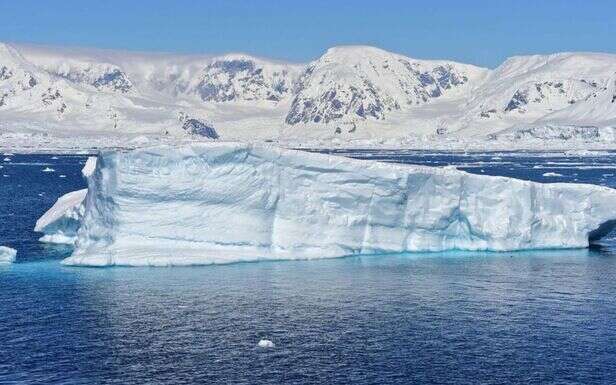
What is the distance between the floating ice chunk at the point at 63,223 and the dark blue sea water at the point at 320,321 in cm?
316

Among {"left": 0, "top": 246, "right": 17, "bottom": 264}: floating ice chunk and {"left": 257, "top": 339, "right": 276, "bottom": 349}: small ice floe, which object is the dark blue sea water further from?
{"left": 0, "top": 246, "right": 17, "bottom": 264}: floating ice chunk

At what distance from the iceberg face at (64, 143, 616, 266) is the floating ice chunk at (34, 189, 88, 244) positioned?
4223 mm

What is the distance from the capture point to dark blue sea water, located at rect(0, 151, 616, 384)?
27.7 m

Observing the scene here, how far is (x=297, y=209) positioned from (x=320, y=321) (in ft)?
44.9

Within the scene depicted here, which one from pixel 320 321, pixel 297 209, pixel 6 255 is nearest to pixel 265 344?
pixel 320 321

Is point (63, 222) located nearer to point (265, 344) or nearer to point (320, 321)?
point (320, 321)

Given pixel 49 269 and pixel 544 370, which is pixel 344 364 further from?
pixel 49 269

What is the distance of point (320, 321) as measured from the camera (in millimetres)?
33219

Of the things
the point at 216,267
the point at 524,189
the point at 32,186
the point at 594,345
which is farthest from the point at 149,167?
the point at 32,186

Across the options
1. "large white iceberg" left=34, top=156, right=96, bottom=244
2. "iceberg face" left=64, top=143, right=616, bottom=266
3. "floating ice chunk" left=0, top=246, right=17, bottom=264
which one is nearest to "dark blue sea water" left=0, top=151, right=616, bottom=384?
"floating ice chunk" left=0, top=246, right=17, bottom=264

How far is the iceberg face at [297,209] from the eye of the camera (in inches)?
1767

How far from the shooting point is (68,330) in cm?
3206

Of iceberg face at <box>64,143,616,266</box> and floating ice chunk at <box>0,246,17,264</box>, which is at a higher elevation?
iceberg face at <box>64,143,616,266</box>

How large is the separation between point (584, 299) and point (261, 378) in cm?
1561
